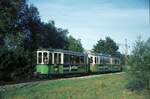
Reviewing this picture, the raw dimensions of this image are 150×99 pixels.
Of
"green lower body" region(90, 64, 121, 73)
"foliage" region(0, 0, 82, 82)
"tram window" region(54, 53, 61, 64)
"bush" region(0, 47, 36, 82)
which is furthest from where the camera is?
"green lower body" region(90, 64, 121, 73)

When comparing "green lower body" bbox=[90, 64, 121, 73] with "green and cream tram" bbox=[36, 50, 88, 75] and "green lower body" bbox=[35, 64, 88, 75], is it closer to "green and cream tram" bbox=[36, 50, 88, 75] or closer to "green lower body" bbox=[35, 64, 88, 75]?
"green lower body" bbox=[35, 64, 88, 75]

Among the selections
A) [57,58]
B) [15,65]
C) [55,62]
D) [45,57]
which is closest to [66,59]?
[57,58]

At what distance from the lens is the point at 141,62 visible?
19359mm

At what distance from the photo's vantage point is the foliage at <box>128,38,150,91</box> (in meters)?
19.2

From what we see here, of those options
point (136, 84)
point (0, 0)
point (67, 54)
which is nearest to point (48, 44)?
point (0, 0)

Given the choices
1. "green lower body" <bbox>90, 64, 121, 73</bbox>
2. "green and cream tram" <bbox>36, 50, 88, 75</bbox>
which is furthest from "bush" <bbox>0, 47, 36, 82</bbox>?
"green lower body" <bbox>90, 64, 121, 73</bbox>

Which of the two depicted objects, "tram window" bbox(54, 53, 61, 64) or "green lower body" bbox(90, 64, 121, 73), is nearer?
"tram window" bbox(54, 53, 61, 64)

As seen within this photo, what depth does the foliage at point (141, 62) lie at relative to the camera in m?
19.2

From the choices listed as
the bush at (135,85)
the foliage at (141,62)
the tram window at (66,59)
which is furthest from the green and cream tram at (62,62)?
the foliage at (141,62)

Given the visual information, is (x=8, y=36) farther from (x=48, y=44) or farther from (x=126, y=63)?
(x=126, y=63)

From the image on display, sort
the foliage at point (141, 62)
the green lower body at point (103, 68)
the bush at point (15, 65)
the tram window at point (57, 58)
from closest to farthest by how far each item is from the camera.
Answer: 1. the foliage at point (141, 62)
2. the bush at point (15, 65)
3. the tram window at point (57, 58)
4. the green lower body at point (103, 68)

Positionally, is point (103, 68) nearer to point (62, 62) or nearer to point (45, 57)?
point (62, 62)

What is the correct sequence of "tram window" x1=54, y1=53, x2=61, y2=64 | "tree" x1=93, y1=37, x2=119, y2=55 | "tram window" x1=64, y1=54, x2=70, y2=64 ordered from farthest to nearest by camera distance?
"tree" x1=93, y1=37, x2=119, y2=55 → "tram window" x1=64, y1=54, x2=70, y2=64 → "tram window" x1=54, y1=53, x2=61, y2=64

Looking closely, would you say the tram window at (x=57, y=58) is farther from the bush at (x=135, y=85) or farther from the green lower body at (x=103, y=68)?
the bush at (x=135, y=85)
